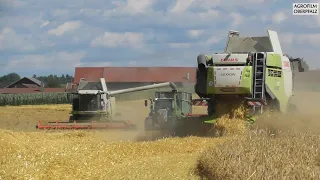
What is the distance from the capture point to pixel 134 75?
69.4m

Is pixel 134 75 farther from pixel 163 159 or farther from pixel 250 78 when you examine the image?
pixel 163 159

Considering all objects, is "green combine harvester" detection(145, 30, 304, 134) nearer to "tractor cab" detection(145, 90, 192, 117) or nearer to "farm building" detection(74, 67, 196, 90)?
"tractor cab" detection(145, 90, 192, 117)

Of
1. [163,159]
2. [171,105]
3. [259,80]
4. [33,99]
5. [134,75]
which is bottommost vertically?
[163,159]

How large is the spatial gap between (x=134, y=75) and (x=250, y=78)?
179 feet

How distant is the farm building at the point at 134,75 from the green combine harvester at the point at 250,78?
50.2 metres

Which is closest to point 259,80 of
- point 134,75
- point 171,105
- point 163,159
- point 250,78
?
point 250,78

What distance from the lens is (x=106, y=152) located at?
1128 cm

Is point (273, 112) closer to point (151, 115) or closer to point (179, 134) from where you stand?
point (179, 134)

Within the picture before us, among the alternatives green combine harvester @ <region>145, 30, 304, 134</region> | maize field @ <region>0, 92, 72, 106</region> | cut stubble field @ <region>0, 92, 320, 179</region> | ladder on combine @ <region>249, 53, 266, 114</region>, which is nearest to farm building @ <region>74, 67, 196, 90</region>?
maize field @ <region>0, 92, 72, 106</region>

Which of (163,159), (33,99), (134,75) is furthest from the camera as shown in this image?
(134,75)

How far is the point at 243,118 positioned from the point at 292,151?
6.80 meters

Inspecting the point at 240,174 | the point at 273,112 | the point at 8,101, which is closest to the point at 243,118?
the point at 273,112

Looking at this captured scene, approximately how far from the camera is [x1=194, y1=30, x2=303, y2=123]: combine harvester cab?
596 inches

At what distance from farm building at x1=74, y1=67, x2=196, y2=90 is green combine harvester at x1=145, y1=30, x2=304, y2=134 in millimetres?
50219
